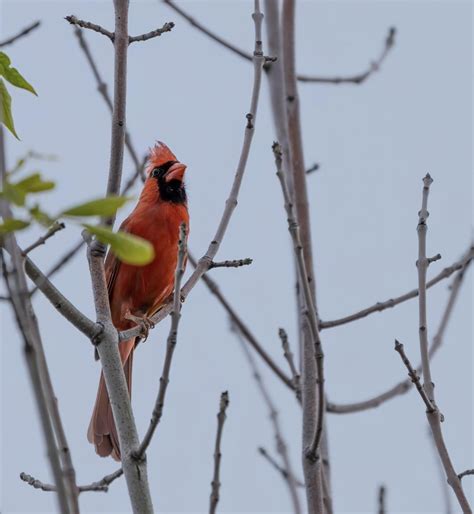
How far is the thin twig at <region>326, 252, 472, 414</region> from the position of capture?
367 centimetres

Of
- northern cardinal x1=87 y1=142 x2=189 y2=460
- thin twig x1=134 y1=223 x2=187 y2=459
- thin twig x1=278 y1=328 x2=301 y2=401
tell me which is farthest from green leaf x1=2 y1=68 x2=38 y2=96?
northern cardinal x1=87 y1=142 x2=189 y2=460

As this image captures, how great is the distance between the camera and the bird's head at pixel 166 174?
16.9 feet

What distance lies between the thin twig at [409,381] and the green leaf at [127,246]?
2.44 meters

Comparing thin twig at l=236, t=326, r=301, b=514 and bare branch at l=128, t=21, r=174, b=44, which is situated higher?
bare branch at l=128, t=21, r=174, b=44

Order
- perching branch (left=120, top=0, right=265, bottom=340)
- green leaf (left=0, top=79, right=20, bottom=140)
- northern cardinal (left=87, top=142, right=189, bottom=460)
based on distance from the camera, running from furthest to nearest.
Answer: northern cardinal (left=87, top=142, right=189, bottom=460) → perching branch (left=120, top=0, right=265, bottom=340) → green leaf (left=0, top=79, right=20, bottom=140)

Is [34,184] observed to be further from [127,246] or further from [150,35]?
[150,35]

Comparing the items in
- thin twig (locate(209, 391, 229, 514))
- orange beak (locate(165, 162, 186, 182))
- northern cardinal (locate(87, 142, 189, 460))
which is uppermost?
orange beak (locate(165, 162, 186, 182))

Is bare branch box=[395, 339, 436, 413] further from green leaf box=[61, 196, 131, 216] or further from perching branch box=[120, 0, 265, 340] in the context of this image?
green leaf box=[61, 196, 131, 216]

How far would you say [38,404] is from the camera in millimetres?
1364

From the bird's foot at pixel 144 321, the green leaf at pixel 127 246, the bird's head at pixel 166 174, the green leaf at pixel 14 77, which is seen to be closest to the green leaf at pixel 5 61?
the green leaf at pixel 14 77

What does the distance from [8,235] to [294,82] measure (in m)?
2.78

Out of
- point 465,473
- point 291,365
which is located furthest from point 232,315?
point 465,473

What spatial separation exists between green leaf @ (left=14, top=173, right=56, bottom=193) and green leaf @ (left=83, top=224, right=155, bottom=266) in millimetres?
116

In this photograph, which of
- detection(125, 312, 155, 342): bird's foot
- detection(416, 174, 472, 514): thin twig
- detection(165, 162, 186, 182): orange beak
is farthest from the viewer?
detection(165, 162, 186, 182): orange beak
